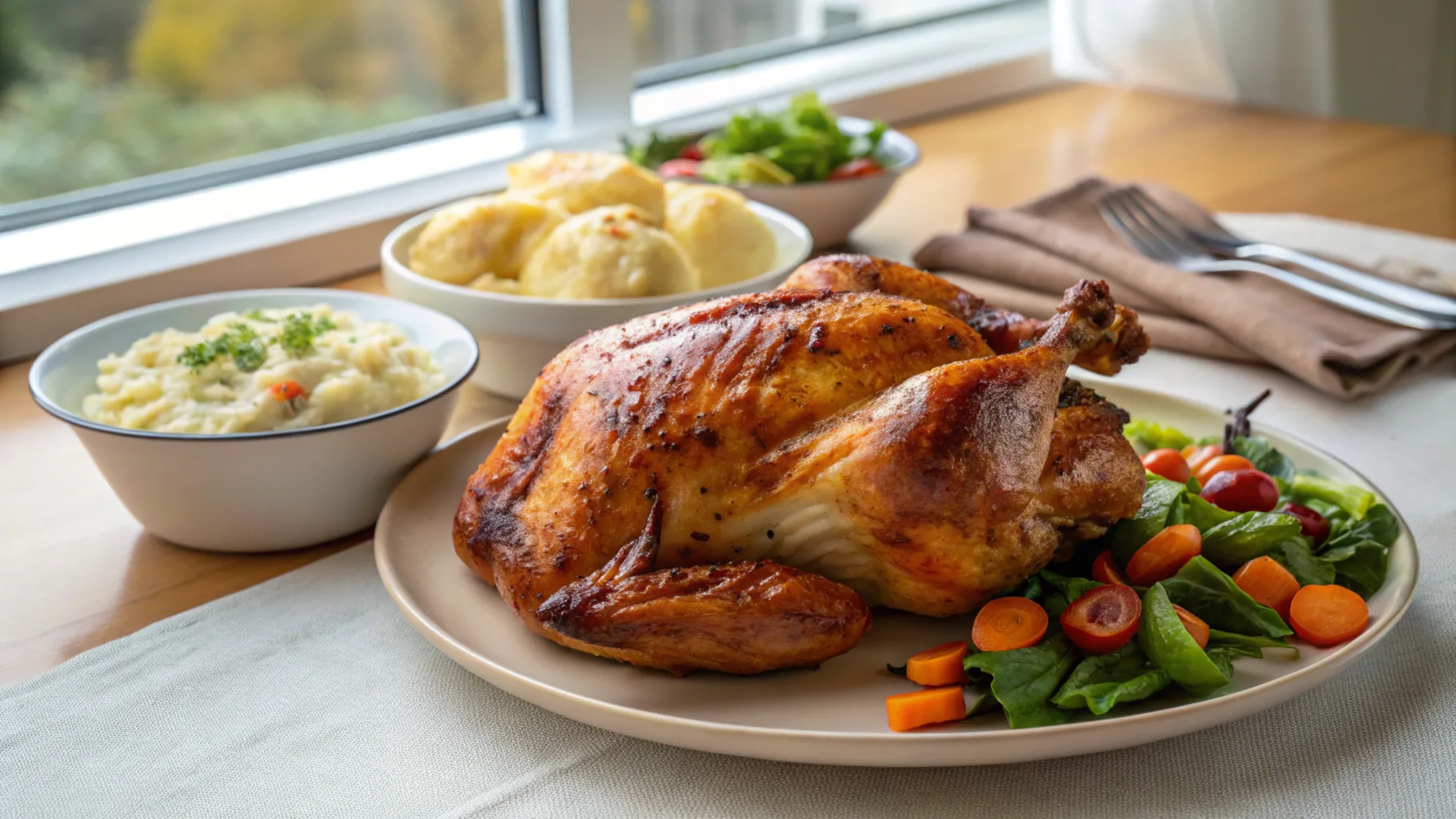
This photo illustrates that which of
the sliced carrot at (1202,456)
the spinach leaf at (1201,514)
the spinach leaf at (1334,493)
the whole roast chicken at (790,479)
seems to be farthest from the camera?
the sliced carrot at (1202,456)

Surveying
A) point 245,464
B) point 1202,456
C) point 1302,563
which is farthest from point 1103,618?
point 245,464

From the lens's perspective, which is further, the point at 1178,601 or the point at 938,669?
the point at 1178,601

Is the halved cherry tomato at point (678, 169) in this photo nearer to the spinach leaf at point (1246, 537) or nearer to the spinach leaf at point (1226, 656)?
the spinach leaf at point (1246, 537)

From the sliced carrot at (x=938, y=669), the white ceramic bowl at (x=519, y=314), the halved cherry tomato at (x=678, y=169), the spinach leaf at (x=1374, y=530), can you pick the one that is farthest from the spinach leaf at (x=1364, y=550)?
the halved cherry tomato at (x=678, y=169)

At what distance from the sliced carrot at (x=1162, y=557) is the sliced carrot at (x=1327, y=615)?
0.12 m

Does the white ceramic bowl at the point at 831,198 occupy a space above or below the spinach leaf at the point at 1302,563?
above

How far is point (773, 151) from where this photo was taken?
303 centimetres

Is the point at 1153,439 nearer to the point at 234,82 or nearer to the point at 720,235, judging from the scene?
the point at 720,235

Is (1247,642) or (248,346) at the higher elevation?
(248,346)

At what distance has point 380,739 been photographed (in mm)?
1402

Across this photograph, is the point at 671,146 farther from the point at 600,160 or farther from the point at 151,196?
the point at 151,196

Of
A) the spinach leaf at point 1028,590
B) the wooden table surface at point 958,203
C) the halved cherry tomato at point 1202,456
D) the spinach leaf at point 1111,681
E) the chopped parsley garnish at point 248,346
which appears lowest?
the wooden table surface at point 958,203

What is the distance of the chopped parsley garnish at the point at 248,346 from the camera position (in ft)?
5.82

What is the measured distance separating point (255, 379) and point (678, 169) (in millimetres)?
1471
